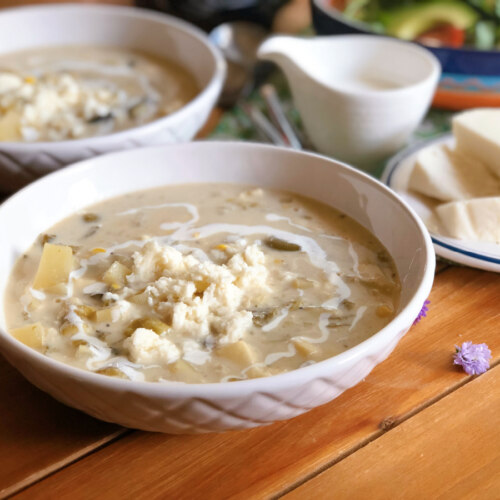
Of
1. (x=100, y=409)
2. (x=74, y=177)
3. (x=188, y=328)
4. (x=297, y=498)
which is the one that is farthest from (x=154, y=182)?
(x=297, y=498)

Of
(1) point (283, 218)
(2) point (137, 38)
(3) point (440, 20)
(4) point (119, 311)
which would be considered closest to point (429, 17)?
(3) point (440, 20)

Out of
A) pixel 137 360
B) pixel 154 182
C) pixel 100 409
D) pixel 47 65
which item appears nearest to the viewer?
pixel 100 409

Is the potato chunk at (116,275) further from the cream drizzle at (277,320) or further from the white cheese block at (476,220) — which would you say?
the white cheese block at (476,220)

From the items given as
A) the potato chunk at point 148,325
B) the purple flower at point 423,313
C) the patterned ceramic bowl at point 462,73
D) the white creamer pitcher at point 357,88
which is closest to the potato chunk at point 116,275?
the potato chunk at point 148,325

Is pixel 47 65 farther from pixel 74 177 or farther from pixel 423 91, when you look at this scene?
pixel 423 91

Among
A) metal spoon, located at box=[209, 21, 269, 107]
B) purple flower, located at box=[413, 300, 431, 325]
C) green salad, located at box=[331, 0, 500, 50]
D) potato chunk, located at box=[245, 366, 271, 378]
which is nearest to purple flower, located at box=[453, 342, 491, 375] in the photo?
purple flower, located at box=[413, 300, 431, 325]

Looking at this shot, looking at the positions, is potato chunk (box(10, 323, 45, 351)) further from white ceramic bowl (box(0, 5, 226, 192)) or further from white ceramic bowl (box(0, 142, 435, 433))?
white ceramic bowl (box(0, 5, 226, 192))

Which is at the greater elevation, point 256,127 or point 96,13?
point 96,13
